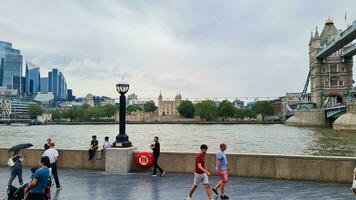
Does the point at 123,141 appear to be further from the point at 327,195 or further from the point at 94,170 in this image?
the point at 327,195

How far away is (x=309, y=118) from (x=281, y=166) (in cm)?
11556

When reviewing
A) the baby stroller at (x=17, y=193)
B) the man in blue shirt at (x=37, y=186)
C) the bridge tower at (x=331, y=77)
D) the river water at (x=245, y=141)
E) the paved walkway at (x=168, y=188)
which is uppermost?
the bridge tower at (x=331, y=77)

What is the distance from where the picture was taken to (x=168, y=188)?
12469mm

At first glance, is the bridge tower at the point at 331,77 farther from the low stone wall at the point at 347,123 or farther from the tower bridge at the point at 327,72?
the low stone wall at the point at 347,123

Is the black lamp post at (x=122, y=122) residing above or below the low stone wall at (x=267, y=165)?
above

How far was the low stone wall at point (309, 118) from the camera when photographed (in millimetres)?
116875

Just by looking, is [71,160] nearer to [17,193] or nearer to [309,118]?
[17,193]

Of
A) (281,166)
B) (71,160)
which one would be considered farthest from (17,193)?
(281,166)

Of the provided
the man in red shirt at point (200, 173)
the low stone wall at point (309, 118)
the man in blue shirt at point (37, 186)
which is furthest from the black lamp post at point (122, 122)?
the low stone wall at point (309, 118)

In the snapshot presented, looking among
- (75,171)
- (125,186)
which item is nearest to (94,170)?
(75,171)

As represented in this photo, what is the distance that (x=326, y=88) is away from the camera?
150 m

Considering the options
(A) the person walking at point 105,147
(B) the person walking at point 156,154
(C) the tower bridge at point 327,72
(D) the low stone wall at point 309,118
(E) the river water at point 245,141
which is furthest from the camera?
(C) the tower bridge at point 327,72

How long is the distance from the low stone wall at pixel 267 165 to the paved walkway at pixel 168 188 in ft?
1.30

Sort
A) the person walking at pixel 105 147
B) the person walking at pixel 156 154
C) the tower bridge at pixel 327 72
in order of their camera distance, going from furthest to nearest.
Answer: the tower bridge at pixel 327 72 < the person walking at pixel 105 147 < the person walking at pixel 156 154
